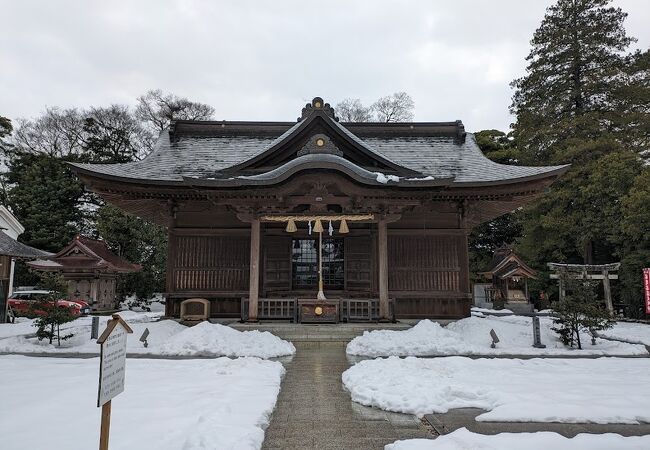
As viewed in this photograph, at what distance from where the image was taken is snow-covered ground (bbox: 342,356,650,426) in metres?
4.91

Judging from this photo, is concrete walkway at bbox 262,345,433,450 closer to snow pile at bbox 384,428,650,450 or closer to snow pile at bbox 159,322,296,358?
snow pile at bbox 384,428,650,450

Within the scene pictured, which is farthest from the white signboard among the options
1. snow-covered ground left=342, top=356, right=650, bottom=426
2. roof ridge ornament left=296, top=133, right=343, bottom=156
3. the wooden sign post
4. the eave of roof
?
roof ridge ornament left=296, top=133, right=343, bottom=156

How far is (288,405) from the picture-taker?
17.8ft

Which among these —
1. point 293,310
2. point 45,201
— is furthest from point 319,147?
point 45,201

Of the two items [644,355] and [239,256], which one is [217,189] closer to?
[239,256]

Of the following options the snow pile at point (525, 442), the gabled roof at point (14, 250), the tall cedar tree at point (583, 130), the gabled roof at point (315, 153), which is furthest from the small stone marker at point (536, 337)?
the gabled roof at point (14, 250)

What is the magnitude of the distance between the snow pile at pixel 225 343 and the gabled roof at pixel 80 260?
58.8 ft

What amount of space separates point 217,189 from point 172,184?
165 cm

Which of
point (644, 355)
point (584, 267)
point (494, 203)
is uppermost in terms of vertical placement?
point (494, 203)

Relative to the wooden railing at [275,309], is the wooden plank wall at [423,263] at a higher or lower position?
higher

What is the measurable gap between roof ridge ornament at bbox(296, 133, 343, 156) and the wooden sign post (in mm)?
9235

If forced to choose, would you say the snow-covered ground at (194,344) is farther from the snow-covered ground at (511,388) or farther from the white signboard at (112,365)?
the white signboard at (112,365)

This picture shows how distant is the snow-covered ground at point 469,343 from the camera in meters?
9.34

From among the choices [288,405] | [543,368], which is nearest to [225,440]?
[288,405]
